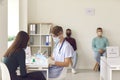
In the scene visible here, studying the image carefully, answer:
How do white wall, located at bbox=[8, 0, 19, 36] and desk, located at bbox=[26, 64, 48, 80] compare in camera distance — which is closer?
desk, located at bbox=[26, 64, 48, 80]

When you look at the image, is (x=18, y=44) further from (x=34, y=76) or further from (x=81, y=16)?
(x=81, y=16)

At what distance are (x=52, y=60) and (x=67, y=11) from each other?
4.71m

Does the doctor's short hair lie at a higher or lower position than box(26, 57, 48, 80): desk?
higher

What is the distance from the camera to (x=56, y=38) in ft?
14.1

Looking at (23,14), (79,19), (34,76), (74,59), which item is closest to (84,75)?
(74,59)

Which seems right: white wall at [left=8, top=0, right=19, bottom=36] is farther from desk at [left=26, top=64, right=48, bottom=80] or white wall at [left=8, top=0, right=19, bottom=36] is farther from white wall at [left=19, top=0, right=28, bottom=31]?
desk at [left=26, top=64, right=48, bottom=80]

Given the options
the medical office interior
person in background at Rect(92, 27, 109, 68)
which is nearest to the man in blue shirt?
person in background at Rect(92, 27, 109, 68)

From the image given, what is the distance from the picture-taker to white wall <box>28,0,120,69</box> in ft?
29.3

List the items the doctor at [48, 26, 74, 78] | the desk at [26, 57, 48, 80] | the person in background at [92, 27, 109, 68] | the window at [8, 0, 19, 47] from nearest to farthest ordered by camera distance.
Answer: the doctor at [48, 26, 74, 78], the desk at [26, 57, 48, 80], the window at [8, 0, 19, 47], the person in background at [92, 27, 109, 68]

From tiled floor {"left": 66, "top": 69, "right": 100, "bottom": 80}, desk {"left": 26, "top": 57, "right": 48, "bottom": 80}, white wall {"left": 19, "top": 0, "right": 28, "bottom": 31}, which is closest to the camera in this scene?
desk {"left": 26, "top": 57, "right": 48, "bottom": 80}

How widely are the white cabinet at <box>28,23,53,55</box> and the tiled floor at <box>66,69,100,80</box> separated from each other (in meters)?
1.21

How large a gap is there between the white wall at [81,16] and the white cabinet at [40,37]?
0.24 m

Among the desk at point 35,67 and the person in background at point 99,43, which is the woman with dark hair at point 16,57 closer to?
the desk at point 35,67

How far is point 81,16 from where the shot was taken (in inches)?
353
